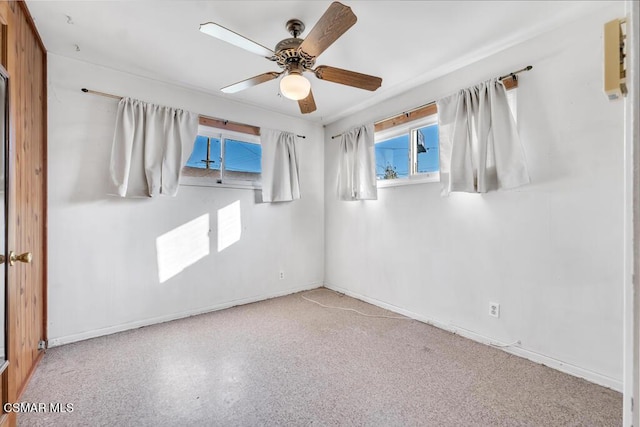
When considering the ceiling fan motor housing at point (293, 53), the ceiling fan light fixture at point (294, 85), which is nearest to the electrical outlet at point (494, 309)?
the ceiling fan light fixture at point (294, 85)

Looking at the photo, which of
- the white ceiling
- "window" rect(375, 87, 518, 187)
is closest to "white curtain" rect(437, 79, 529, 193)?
"window" rect(375, 87, 518, 187)

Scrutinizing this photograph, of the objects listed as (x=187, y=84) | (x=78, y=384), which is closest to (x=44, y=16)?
(x=187, y=84)

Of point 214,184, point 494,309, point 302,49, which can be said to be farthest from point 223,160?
point 494,309

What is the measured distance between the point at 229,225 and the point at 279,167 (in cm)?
95

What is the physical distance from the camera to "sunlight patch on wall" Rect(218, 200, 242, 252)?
3.22 meters

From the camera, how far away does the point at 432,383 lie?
1.84 m

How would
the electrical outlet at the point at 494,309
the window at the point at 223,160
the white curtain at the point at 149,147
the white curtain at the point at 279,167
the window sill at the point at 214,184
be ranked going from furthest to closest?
the white curtain at the point at 279,167 < the window at the point at 223,160 < the window sill at the point at 214,184 < the white curtain at the point at 149,147 < the electrical outlet at the point at 494,309

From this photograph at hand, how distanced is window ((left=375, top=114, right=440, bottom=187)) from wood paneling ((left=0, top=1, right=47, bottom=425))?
2.97 metres

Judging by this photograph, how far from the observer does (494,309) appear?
7.65 ft

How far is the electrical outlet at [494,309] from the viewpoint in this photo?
231cm

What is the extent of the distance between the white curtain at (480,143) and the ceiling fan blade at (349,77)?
838mm

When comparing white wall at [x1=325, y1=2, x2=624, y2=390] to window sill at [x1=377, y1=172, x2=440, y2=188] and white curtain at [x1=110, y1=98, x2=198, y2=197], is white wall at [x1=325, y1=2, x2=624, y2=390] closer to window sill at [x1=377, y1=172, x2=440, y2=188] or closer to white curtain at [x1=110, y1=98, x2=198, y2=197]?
window sill at [x1=377, y1=172, x2=440, y2=188]

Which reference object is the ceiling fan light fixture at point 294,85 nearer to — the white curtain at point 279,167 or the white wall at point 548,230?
the white wall at point 548,230

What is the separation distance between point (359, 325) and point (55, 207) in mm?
2851
